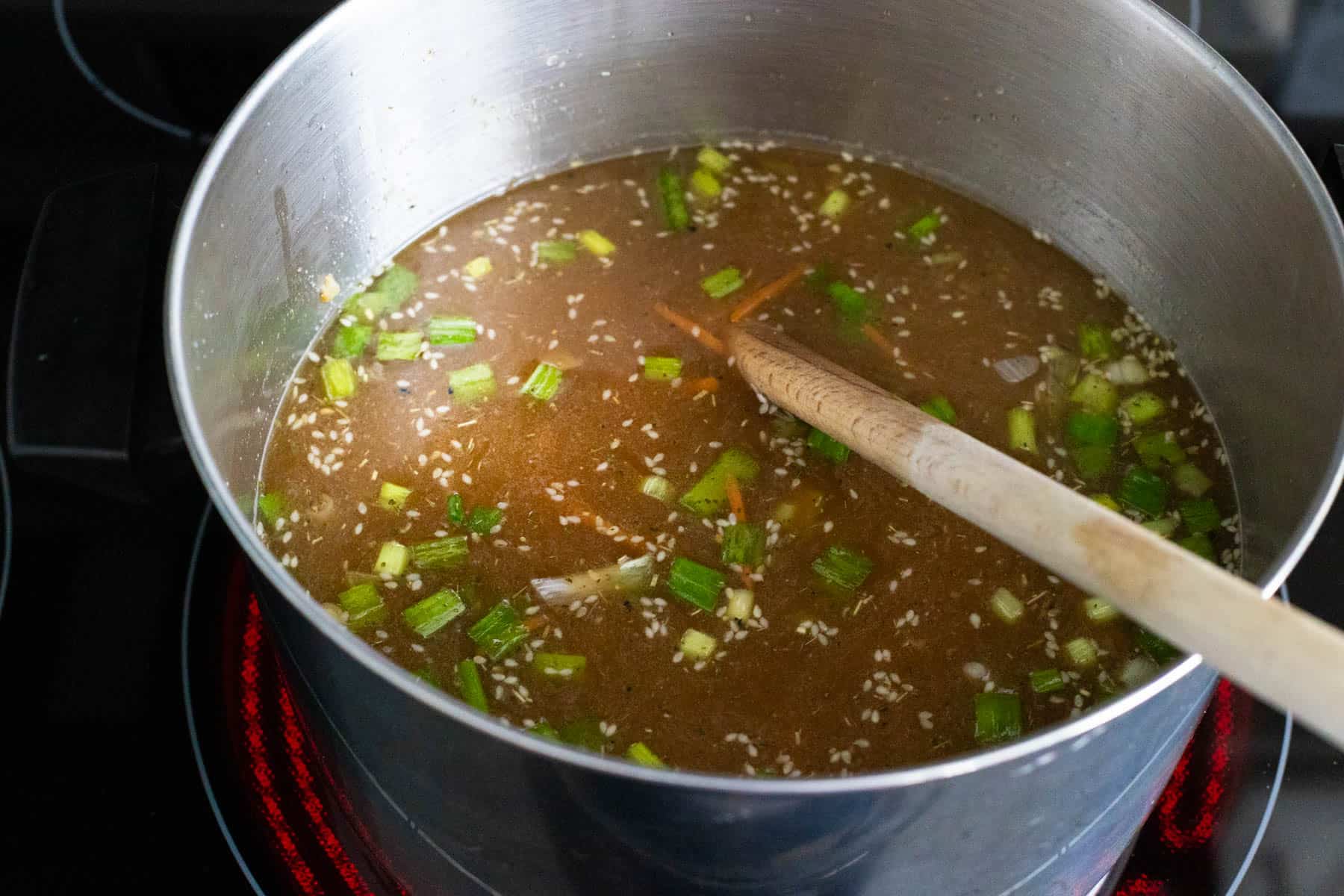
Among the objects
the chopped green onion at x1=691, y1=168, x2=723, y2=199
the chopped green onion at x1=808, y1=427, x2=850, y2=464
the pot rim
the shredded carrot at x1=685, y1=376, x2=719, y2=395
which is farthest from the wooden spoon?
the chopped green onion at x1=691, y1=168, x2=723, y2=199

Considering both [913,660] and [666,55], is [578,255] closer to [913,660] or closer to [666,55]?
[666,55]

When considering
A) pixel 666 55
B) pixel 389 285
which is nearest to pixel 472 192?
pixel 389 285

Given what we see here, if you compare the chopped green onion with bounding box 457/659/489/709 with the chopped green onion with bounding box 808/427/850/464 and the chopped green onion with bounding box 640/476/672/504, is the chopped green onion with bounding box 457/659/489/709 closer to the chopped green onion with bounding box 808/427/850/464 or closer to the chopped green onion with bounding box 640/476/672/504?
the chopped green onion with bounding box 640/476/672/504

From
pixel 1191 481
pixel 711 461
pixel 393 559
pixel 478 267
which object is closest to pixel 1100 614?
pixel 1191 481

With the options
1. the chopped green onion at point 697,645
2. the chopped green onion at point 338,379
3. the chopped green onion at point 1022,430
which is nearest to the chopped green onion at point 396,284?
the chopped green onion at point 338,379

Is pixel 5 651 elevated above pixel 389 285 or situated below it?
below

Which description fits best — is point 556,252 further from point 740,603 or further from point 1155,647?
point 1155,647

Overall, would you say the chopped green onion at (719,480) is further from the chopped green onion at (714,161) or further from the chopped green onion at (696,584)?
the chopped green onion at (714,161)
